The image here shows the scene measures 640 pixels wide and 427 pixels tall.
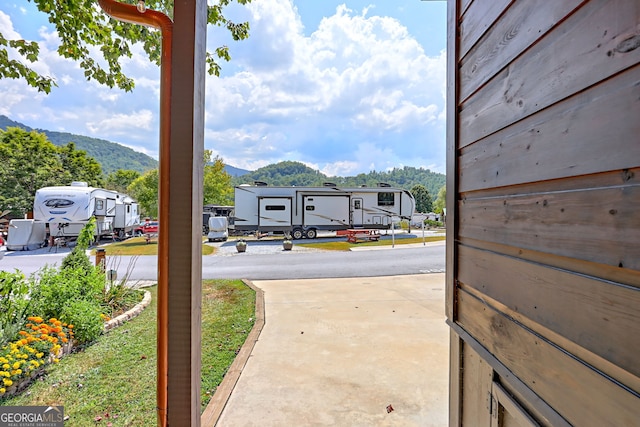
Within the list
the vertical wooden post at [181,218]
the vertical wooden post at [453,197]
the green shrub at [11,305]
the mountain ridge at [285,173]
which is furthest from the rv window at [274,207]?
the mountain ridge at [285,173]

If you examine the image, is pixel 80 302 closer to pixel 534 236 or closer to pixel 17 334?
pixel 17 334

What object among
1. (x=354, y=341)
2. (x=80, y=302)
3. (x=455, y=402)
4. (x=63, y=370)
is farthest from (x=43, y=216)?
(x=455, y=402)

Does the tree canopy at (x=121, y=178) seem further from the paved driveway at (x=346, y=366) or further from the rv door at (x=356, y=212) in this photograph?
the paved driveway at (x=346, y=366)

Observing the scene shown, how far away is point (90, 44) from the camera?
10.3ft

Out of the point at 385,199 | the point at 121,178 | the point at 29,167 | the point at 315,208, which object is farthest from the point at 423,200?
the point at 29,167

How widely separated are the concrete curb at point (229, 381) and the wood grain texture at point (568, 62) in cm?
249

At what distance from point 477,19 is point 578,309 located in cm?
126

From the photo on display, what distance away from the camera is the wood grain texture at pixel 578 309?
0.63 m

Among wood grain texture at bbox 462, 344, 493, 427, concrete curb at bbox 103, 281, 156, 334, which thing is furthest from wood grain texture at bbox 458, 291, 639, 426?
concrete curb at bbox 103, 281, 156, 334

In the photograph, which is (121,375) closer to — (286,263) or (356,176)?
(286,263)

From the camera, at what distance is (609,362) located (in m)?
0.67

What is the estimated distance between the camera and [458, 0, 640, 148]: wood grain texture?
664mm

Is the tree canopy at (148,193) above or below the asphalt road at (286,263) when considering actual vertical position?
above

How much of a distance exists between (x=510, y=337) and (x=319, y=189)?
15376 mm
